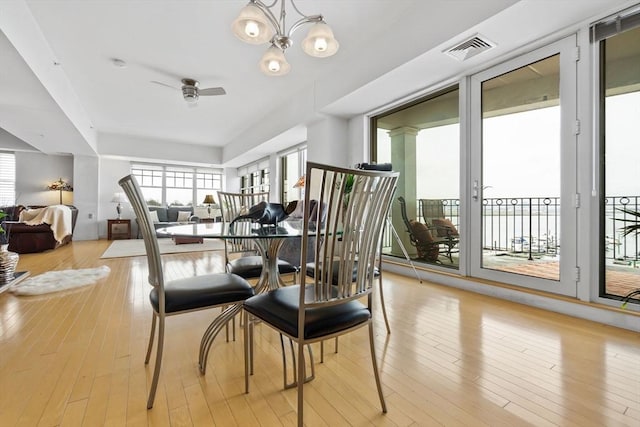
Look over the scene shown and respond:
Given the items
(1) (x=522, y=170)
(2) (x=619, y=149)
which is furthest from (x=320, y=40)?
(2) (x=619, y=149)

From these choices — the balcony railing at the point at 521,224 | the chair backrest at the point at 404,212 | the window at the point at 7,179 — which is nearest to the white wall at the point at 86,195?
the window at the point at 7,179

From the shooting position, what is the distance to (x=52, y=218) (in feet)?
18.1

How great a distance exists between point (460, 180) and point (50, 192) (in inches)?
390

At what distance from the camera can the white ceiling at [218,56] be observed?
2.49 m

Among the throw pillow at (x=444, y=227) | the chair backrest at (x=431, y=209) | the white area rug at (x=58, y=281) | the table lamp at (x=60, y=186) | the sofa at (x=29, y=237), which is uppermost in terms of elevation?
the table lamp at (x=60, y=186)

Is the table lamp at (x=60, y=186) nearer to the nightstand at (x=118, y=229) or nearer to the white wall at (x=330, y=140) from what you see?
the nightstand at (x=118, y=229)

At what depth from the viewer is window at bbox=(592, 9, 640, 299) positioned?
2.13 metres

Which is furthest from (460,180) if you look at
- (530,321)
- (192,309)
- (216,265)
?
(216,265)

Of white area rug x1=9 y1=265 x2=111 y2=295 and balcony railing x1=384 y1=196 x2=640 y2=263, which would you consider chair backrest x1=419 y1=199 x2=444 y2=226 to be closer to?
balcony railing x1=384 y1=196 x2=640 y2=263

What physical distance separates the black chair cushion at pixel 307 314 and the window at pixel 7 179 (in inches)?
387

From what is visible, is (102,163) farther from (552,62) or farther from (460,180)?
(552,62)

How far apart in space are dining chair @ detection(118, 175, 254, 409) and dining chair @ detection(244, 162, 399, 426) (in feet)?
0.64

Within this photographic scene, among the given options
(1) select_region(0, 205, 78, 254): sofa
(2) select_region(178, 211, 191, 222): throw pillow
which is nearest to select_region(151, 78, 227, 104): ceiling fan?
(1) select_region(0, 205, 78, 254): sofa

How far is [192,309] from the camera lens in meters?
1.38
